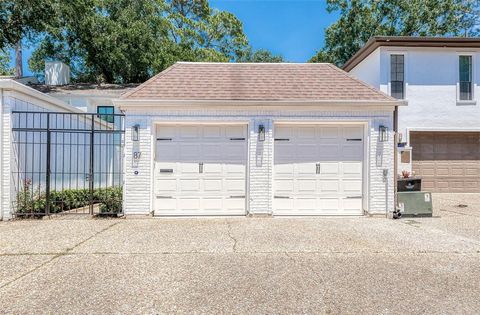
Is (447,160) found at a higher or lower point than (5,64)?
lower

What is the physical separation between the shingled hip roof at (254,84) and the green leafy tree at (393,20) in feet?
46.3

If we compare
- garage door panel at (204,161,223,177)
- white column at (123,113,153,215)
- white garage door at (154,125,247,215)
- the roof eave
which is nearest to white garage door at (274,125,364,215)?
the roof eave

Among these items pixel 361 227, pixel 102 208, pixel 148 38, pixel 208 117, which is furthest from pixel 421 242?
pixel 148 38

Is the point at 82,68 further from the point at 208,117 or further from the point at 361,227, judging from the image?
the point at 361,227

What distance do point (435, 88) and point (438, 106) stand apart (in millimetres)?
747

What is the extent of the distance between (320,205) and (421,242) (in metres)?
2.83

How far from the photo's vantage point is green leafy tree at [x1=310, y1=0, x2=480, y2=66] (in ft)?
69.4

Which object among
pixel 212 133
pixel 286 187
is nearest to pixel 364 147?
pixel 286 187

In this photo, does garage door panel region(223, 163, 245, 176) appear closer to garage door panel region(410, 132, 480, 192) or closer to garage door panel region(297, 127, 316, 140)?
garage door panel region(297, 127, 316, 140)

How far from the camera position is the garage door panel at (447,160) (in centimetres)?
1282

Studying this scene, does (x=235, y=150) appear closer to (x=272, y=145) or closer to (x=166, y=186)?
(x=272, y=145)

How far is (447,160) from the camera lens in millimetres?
12867

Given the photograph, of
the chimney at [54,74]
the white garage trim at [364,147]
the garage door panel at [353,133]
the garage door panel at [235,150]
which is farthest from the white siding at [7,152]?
the chimney at [54,74]

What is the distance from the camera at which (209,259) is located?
4793 mm
